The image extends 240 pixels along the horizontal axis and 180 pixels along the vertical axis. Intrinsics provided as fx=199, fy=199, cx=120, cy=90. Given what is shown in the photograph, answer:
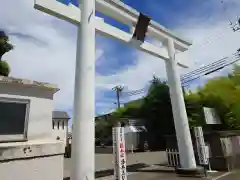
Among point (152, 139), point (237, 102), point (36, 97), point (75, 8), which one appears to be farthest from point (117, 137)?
point (152, 139)

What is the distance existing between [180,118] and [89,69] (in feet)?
A: 14.0

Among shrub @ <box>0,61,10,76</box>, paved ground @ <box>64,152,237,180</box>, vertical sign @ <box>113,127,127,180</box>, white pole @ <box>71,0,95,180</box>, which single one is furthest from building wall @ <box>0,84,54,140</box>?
paved ground @ <box>64,152,237,180</box>

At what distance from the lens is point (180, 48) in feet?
30.3

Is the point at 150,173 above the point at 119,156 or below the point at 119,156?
below

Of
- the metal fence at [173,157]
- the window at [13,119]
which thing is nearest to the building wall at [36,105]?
the window at [13,119]

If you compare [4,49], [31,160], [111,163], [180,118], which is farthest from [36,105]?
[111,163]

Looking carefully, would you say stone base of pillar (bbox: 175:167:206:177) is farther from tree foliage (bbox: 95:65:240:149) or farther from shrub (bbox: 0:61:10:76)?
tree foliage (bbox: 95:65:240:149)

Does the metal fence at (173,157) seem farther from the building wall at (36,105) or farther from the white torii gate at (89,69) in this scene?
the building wall at (36,105)

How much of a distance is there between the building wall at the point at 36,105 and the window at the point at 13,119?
5 centimetres

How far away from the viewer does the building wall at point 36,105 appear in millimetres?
2375

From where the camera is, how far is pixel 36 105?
2508mm

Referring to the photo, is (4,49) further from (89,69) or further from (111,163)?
(111,163)

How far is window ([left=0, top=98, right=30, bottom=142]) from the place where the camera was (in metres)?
2.25

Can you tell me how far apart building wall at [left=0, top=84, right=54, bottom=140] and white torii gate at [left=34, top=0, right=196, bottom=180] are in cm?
202
